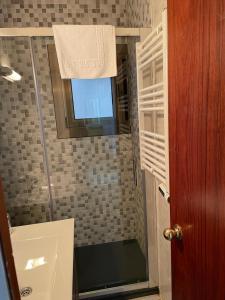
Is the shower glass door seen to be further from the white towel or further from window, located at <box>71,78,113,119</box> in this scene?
the white towel

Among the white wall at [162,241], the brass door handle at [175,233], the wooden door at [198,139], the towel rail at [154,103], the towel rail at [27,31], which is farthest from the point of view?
the towel rail at [27,31]

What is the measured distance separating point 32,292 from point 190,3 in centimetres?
141

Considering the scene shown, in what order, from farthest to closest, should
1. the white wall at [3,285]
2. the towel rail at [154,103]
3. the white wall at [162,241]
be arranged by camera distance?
the white wall at [162,241] < the towel rail at [154,103] < the white wall at [3,285]

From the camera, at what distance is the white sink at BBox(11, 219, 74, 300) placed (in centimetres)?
104

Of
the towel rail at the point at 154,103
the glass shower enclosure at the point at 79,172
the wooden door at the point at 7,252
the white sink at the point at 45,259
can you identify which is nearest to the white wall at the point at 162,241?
the towel rail at the point at 154,103

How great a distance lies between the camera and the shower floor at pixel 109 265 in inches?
77.4

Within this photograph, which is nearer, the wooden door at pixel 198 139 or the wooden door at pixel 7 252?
the wooden door at pixel 7 252

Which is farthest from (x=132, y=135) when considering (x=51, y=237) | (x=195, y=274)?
(x=195, y=274)

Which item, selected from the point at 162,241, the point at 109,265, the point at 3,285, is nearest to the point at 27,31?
the point at 3,285

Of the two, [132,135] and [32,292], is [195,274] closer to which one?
[32,292]

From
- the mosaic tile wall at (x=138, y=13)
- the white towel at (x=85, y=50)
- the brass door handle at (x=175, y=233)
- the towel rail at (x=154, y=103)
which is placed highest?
the mosaic tile wall at (x=138, y=13)

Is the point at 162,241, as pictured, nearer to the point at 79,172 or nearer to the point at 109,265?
the point at 109,265

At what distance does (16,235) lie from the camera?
143 cm

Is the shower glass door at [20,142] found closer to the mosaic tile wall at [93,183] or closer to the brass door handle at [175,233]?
the mosaic tile wall at [93,183]
